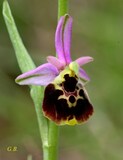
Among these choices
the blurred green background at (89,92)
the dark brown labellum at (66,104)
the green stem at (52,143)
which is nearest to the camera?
the dark brown labellum at (66,104)

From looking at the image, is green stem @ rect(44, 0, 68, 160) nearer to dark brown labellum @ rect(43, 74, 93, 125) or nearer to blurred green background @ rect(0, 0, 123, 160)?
dark brown labellum @ rect(43, 74, 93, 125)

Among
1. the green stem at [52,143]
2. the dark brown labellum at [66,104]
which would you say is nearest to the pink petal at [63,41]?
the dark brown labellum at [66,104]

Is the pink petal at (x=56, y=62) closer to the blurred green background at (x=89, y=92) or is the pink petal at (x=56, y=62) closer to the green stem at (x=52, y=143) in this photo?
the green stem at (x=52, y=143)

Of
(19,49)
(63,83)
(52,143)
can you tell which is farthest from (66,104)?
(19,49)

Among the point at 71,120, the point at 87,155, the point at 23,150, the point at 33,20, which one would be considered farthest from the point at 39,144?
the point at 71,120

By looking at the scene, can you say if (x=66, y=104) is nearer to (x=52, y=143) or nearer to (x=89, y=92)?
(x=52, y=143)

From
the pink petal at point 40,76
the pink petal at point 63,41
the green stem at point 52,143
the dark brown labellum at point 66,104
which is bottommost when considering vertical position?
the green stem at point 52,143

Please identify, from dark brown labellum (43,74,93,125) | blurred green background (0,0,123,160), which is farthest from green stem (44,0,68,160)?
blurred green background (0,0,123,160)

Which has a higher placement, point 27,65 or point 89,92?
point 89,92
